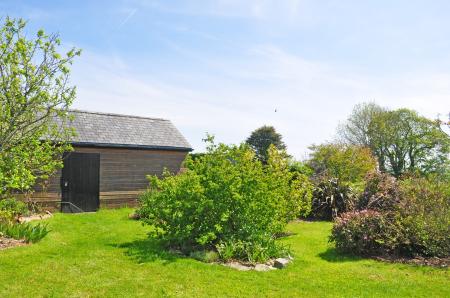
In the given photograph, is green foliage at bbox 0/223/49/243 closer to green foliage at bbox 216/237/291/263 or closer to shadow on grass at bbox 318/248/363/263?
green foliage at bbox 216/237/291/263

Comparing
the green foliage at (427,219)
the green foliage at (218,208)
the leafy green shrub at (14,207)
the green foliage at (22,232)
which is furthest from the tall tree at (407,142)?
the green foliage at (22,232)

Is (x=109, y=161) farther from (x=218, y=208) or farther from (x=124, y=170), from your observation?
(x=218, y=208)

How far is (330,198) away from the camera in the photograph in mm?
A: 17438

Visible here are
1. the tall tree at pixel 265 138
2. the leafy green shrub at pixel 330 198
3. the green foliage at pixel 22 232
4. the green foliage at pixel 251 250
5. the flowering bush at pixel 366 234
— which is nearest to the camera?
the green foliage at pixel 251 250

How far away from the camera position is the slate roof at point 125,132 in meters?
18.7

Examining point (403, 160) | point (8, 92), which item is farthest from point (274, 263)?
point (403, 160)

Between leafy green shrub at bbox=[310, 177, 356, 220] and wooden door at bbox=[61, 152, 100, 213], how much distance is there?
1021cm

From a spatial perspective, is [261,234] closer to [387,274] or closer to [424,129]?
[387,274]

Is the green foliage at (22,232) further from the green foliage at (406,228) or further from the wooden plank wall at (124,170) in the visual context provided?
the green foliage at (406,228)

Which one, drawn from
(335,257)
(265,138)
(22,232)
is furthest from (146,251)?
(265,138)

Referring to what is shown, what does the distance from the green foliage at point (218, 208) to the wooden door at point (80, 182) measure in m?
8.75

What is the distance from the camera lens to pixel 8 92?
9.29 meters

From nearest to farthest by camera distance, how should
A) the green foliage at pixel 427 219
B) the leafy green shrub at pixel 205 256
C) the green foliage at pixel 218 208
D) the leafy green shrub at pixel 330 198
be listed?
the leafy green shrub at pixel 205 256, the green foliage at pixel 218 208, the green foliage at pixel 427 219, the leafy green shrub at pixel 330 198

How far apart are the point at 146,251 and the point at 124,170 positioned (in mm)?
10589
